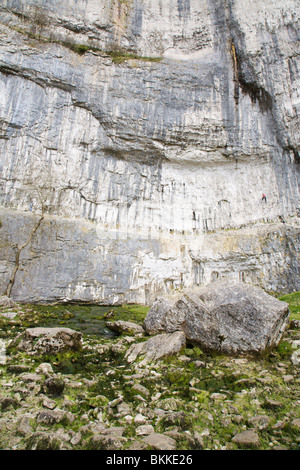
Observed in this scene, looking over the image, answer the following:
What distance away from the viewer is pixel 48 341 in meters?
7.00

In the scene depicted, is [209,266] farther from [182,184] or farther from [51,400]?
[51,400]

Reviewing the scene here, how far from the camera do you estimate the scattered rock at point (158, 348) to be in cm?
690

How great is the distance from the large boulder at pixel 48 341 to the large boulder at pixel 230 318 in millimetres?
3042

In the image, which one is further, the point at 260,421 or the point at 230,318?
the point at 230,318

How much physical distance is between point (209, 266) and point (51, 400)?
23.4 m

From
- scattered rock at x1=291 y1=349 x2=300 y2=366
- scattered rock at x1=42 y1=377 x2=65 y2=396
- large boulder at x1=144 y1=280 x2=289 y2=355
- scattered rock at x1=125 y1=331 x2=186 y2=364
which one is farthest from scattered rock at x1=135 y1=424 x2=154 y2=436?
scattered rock at x1=291 y1=349 x2=300 y2=366

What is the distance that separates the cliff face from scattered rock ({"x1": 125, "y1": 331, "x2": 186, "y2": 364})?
15.4 m

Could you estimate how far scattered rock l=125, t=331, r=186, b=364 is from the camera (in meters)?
6.90

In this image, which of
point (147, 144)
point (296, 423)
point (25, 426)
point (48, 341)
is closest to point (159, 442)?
point (25, 426)

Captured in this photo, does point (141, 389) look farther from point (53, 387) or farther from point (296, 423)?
point (296, 423)

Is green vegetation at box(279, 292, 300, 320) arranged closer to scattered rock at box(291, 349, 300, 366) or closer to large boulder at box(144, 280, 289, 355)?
large boulder at box(144, 280, 289, 355)

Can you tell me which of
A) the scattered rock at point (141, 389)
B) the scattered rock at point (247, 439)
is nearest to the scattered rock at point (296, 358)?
the scattered rock at point (247, 439)

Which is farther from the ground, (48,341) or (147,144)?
(147,144)

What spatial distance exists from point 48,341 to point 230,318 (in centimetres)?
492
